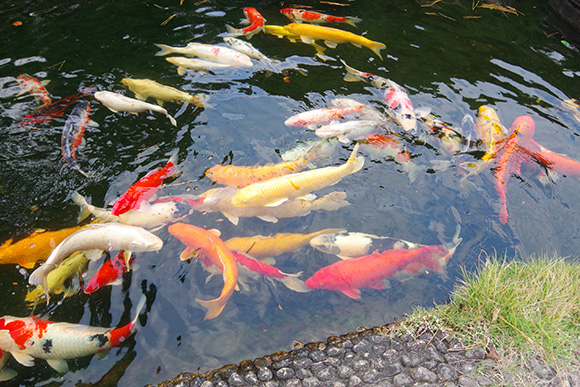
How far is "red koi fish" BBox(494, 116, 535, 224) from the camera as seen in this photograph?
200 inches

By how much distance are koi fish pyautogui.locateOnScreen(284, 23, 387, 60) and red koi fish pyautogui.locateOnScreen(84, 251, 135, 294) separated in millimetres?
4991

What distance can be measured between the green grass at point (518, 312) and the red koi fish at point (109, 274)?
8.90 feet

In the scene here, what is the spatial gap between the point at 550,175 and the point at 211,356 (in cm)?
476

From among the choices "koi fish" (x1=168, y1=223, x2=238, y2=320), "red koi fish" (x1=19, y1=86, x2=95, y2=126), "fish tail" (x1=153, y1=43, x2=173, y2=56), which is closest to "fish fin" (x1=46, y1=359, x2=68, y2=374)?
"koi fish" (x1=168, y1=223, x2=238, y2=320)

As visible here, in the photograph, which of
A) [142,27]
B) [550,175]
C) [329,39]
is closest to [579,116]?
[550,175]

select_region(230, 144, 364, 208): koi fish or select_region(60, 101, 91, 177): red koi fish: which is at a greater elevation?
select_region(230, 144, 364, 208): koi fish

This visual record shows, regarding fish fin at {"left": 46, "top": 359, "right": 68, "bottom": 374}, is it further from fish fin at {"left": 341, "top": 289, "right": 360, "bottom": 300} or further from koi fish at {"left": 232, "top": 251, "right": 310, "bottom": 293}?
fish fin at {"left": 341, "top": 289, "right": 360, "bottom": 300}

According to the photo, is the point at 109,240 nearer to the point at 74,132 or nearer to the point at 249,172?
the point at 249,172

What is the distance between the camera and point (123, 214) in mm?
4184

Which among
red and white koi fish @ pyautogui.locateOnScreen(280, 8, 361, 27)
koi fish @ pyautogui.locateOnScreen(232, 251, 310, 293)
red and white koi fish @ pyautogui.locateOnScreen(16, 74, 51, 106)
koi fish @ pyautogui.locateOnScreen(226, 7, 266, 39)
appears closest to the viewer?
koi fish @ pyautogui.locateOnScreen(232, 251, 310, 293)

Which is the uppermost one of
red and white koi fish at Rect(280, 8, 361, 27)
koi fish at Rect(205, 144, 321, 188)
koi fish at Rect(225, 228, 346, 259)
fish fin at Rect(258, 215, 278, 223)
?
red and white koi fish at Rect(280, 8, 361, 27)

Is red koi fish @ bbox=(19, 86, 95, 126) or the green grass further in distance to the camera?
red koi fish @ bbox=(19, 86, 95, 126)

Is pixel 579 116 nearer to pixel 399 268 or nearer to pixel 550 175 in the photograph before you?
pixel 550 175

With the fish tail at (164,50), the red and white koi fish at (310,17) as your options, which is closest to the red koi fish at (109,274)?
the fish tail at (164,50)
